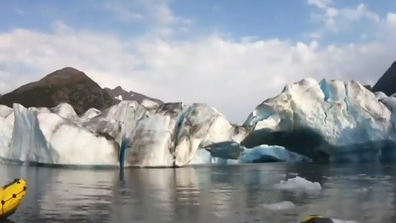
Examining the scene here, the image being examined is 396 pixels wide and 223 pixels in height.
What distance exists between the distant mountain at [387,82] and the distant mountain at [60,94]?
5005cm

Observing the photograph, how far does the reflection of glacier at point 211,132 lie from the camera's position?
30094 mm

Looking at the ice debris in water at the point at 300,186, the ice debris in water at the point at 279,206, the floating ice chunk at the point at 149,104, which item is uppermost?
the floating ice chunk at the point at 149,104

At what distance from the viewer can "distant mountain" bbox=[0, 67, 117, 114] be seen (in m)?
97.1

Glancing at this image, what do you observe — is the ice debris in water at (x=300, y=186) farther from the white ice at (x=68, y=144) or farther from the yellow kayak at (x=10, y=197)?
the white ice at (x=68, y=144)

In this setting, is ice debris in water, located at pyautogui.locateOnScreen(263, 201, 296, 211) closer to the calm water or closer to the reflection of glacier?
the calm water

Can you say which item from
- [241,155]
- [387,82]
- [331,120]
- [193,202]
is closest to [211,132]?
[241,155]

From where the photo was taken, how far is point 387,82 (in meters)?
75.9

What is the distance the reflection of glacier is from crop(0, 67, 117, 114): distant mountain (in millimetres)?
59054

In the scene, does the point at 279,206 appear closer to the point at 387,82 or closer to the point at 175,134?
the point at 175,134

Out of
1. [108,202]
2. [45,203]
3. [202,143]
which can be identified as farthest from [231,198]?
[202,143]

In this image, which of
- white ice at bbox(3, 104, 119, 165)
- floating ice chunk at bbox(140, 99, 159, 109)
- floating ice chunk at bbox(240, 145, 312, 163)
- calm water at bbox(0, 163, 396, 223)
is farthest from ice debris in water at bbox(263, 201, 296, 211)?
floating ice chunk at bbox(240, 145, 312, 163)

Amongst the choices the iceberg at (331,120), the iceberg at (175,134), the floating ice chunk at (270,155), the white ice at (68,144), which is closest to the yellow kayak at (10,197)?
the white ice at (68,144)

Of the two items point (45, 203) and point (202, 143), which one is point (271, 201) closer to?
point (45, 203)

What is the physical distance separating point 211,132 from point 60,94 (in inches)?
2808
